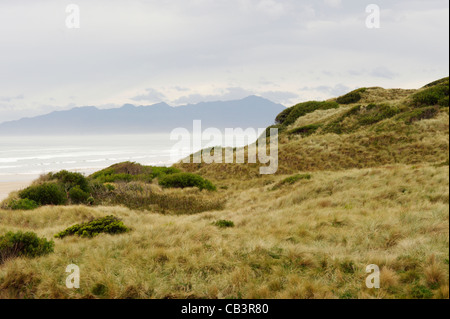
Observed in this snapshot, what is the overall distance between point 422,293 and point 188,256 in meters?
4.35

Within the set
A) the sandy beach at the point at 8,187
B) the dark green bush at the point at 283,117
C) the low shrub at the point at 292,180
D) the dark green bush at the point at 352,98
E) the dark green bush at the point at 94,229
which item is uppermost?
the dark green bush at the point at 352,98

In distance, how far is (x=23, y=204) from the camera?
16.0 metres

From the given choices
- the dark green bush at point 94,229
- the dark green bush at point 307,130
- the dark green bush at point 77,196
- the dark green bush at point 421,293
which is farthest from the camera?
the dark green bush at point 307,130

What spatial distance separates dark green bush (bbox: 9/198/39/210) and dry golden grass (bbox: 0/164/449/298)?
6487 millimetres

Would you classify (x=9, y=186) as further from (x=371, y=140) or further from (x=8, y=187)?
(x=371, y=140)

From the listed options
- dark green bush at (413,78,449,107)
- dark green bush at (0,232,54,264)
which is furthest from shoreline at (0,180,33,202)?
dark green bush at (413,78,449,107)

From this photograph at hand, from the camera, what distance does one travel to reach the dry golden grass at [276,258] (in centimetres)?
561

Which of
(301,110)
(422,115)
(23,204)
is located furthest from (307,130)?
(23,204)

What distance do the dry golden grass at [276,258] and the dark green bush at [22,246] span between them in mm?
308

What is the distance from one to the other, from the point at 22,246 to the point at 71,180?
48.1 feet

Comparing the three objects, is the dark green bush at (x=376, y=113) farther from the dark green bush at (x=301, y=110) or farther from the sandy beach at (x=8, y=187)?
the sandy beach at (x=8, y=187)

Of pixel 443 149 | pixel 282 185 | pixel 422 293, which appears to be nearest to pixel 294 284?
pixel 422 293

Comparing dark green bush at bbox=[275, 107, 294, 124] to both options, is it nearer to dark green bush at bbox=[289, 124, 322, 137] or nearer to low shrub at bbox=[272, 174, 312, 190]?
dark green bush at bbox=[289, 124, 322, 137]

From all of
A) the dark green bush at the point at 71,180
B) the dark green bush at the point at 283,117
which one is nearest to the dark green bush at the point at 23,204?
the dark green bush at the point at 71,180
